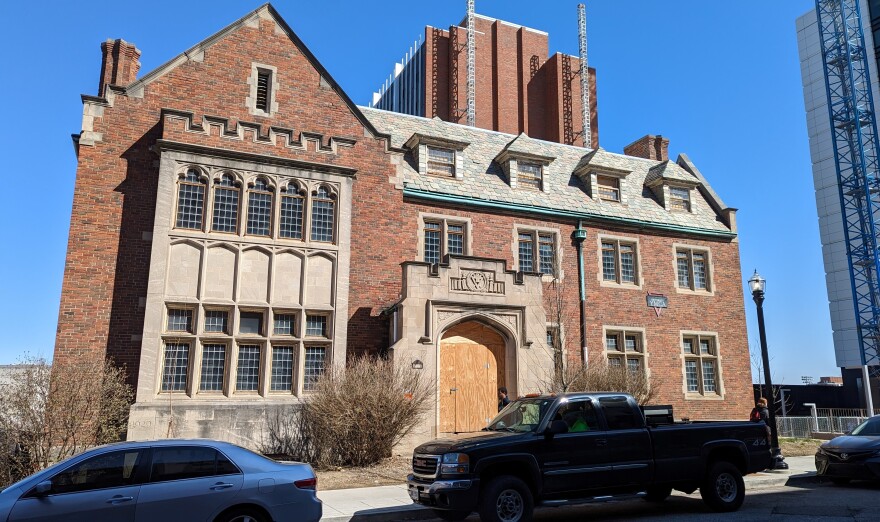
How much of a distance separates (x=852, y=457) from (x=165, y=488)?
1302cm

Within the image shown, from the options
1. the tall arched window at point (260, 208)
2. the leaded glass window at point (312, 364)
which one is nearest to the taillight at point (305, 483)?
the leaded glass window at point (312, 364)

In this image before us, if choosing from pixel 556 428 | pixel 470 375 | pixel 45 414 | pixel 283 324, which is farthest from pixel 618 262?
pixel 45 414

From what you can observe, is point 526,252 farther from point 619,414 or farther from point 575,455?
point 575,455

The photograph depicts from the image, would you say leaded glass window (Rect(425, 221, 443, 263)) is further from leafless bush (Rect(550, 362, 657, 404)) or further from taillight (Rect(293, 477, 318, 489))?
taillight (Rect(293, 477, 318, 489))

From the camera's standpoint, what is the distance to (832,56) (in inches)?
2253

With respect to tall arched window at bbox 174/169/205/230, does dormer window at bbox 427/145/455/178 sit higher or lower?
higher

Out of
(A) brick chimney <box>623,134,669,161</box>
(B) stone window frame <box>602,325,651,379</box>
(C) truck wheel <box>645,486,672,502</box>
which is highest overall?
(A) brick chimney <box>623,134,669,161</box>

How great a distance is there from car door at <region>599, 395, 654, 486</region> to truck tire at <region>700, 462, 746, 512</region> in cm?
124

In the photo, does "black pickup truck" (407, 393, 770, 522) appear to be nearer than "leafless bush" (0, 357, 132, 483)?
Yes

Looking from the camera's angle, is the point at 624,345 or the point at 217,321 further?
the point at 624,345

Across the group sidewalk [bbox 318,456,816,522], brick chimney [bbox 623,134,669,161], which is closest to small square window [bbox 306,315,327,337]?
sidewalk [bbox 318,456,816,522]

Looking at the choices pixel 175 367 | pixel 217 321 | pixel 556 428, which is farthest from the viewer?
pixel 217 321

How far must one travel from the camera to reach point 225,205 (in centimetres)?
1717

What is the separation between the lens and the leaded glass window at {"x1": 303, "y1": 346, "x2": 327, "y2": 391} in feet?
55.9
